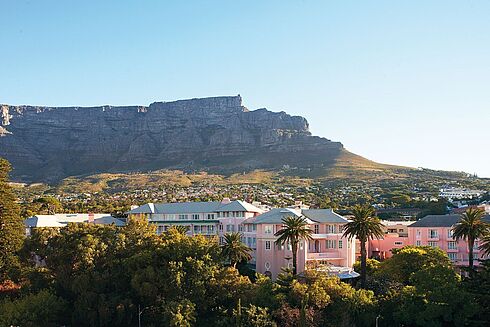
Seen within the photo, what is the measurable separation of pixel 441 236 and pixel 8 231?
50.1m

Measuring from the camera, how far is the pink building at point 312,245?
6256 cm

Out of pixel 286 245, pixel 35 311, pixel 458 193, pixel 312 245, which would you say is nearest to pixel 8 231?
pixel 35 311

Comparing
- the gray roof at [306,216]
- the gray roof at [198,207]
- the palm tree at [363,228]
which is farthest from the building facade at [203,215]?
the palm tree at [363,228]

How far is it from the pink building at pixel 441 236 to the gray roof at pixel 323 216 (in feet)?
55.1

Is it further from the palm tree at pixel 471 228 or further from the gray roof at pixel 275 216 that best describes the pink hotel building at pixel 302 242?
the palm tree at pixel 471 228

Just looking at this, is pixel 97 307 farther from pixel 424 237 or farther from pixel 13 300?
pixel 424 237

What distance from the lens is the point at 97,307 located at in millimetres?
51000

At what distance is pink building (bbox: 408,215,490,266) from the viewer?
73625 millimetres

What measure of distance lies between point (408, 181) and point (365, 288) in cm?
14298

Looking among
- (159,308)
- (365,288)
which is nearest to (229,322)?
(159,308)

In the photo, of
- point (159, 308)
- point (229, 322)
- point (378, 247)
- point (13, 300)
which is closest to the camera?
point (229, 322)

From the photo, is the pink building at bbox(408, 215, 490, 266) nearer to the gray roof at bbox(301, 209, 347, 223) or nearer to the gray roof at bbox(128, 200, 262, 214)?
the gray roof at bbox(301, 209, 347, 223)

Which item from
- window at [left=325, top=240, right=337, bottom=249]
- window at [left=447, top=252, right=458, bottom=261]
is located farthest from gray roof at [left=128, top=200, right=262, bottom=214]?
window at [left=447, top=252, right=458, bottom=261]

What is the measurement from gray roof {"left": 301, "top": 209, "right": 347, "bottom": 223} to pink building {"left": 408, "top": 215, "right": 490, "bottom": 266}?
1680 cm
